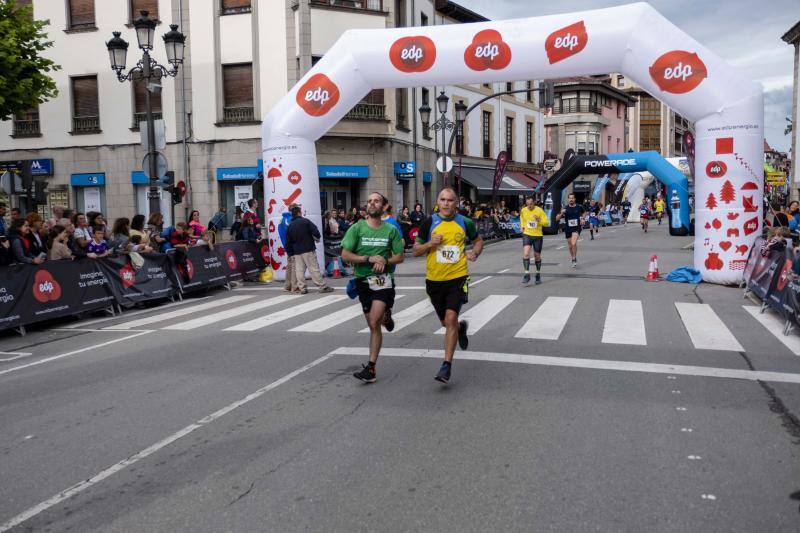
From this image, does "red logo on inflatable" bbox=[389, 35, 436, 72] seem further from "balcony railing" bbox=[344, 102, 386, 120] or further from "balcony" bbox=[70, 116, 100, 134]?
"balcony" bbox=[70, 116, 100, 134]

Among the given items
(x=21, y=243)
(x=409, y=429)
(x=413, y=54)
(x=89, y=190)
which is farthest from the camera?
(x=89, y=190)

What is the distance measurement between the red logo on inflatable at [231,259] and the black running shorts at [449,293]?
32.9 ft

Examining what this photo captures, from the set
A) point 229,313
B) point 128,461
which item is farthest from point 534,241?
point 128,461

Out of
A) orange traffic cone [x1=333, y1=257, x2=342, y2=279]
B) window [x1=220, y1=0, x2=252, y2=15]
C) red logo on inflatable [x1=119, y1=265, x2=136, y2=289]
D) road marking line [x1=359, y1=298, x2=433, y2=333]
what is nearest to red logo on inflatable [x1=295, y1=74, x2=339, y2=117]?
orange traffic cone [x1=333, y1=257, x2=342, y2=279]

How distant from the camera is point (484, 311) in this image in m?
10.9

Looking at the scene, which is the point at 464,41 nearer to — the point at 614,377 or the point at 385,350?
the point at 385,350

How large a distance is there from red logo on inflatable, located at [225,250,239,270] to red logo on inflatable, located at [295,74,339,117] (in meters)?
3.59

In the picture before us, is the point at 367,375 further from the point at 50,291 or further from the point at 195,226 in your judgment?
the point at 195,226

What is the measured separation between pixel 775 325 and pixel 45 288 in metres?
10.7

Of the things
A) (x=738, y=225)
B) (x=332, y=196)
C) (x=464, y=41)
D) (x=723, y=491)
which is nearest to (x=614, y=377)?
(x=723, y=491)

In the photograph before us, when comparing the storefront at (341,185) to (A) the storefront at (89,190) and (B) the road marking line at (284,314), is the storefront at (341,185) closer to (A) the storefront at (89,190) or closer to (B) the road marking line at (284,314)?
(A) the storefront at (89,190)

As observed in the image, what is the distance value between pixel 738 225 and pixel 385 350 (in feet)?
28.1

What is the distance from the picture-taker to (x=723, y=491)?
13.2 feet

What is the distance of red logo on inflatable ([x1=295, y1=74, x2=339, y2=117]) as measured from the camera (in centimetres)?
1530
